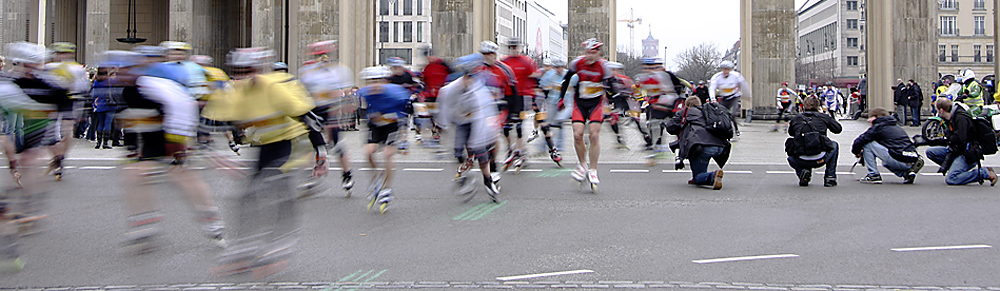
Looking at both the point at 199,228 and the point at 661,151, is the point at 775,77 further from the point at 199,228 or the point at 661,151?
the point at 199,228

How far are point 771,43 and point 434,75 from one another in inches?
842

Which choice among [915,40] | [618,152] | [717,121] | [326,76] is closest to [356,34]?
[618,152]

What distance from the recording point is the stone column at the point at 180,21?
3231 centimetres

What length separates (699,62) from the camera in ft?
297

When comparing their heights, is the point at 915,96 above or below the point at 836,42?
below

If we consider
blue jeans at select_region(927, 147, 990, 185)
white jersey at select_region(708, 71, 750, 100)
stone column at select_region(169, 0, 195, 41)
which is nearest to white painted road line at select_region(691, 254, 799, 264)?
blue jeans at select_region(927, 147, 990, 185)

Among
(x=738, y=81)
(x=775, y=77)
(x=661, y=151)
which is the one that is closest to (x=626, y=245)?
(x=661, y=151)

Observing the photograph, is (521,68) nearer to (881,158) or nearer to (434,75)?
(434,75)

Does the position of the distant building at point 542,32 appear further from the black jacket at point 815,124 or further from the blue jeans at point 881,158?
the black jacket at point 815,124

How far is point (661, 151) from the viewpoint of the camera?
45.4 feet

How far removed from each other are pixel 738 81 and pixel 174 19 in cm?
2262

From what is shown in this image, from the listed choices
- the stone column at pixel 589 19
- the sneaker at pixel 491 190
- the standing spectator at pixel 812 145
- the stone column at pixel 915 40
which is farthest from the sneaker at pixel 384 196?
the stone column at pixel 915 40

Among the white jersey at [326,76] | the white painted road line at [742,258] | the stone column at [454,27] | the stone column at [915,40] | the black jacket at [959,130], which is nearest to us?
the white painted road line at [742,258]

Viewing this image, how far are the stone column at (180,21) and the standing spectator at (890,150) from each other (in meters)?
26.6
